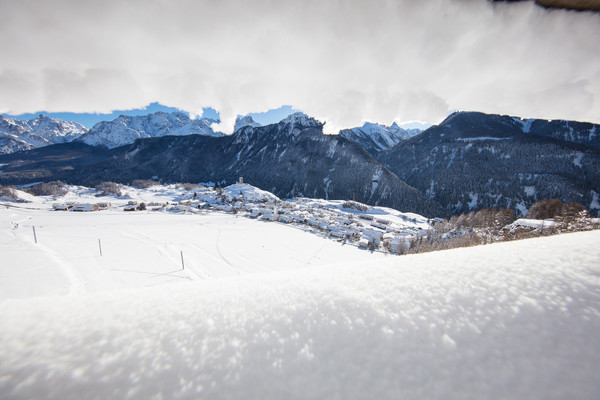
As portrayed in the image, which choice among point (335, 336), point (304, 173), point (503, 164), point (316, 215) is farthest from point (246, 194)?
point (503, 164)

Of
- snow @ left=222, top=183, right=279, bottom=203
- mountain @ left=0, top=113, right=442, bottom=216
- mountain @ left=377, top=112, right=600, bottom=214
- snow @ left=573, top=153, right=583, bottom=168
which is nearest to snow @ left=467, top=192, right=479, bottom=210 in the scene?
mountain @ left=377, top=112, right=600, bottom=214

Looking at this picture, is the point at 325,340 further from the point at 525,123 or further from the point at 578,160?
the point at 525,123

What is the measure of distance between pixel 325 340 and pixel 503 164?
19737 centimetres

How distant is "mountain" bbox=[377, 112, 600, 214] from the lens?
371 ft

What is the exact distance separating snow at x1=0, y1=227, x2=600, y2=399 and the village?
37.0 metres

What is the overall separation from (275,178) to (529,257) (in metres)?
156

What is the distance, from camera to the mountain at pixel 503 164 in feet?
371

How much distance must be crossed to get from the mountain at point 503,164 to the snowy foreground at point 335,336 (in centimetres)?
13863

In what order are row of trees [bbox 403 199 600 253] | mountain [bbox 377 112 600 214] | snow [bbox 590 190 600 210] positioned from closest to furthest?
row of trees [bbox 403 199 600 253] < snow [bbox 590 190 600 210] < mountain [bbox 377 112 600 214]

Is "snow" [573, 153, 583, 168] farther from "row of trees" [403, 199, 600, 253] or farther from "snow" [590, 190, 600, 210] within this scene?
"row of trees" [403, 199, 600, 253]

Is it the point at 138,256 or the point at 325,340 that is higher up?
the point at 325,340

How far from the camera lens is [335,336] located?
1.62m

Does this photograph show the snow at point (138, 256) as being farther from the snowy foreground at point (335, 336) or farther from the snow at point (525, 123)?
the snow at point (525, 123)

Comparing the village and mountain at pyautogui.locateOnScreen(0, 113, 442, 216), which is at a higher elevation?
mountain at pyautogui.locateOnScreen(0, 113, 442, 216)
